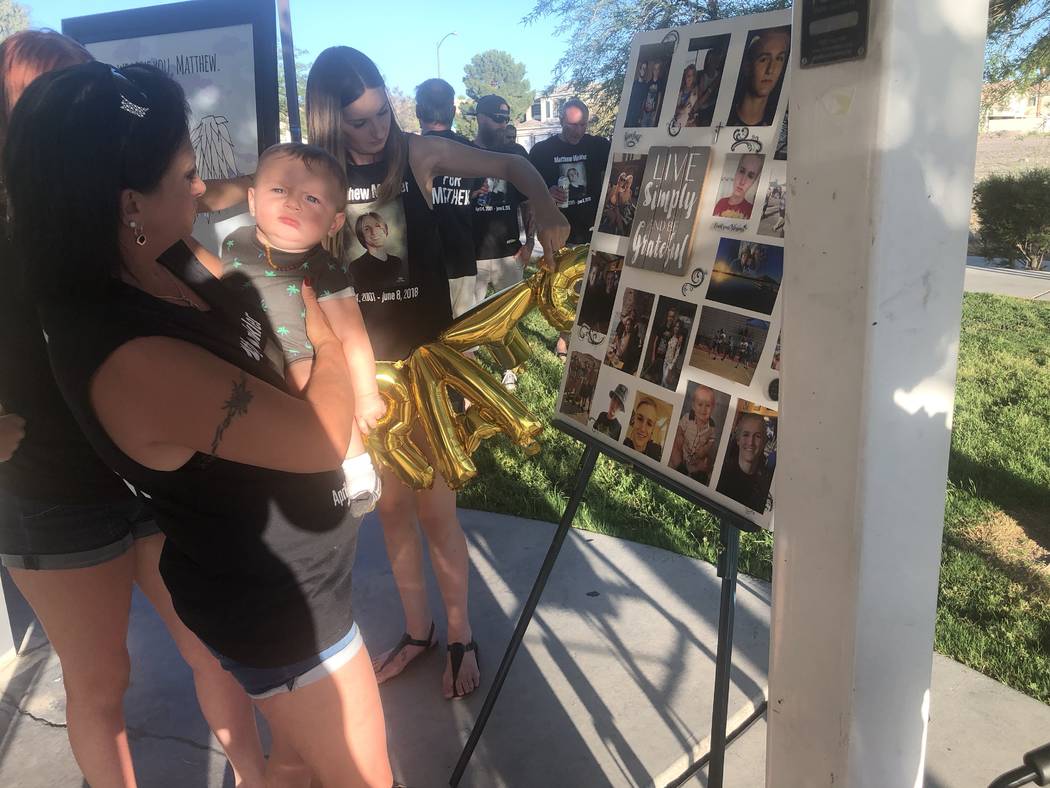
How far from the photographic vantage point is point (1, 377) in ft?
5.02

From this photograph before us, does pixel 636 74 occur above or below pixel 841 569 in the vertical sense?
above

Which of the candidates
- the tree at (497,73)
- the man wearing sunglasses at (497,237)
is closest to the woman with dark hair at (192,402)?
the man wearing sunglasses at (497,237)

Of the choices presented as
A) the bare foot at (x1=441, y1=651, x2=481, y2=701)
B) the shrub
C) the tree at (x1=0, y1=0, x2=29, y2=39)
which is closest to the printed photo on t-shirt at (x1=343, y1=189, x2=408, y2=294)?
the bare foot at (x1=441, y1=651, x2=481, y2=701)

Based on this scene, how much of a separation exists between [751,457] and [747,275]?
12.3 inches

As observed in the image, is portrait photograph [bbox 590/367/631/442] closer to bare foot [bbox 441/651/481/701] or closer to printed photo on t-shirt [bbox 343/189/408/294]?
printed photo on t-shirt [bbox 343/189/408/294]

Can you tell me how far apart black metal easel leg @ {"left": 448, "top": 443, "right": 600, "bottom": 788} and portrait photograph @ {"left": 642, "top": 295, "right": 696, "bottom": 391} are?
0.28m

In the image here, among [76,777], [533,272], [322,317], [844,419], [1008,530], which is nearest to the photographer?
[844,419]

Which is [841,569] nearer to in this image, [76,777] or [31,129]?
[31,129]

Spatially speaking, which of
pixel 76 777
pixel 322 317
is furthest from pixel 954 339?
pixel 76 777

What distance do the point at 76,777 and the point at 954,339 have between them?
2.42 metres

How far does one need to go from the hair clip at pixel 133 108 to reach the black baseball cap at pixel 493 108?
5677mm

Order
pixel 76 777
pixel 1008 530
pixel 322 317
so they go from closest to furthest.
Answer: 1. pixel 322 317
2. pixel 76 777
3. pixel 1008 530

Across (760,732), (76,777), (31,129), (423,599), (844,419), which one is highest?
(31,129)

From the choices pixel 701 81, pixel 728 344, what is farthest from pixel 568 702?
pixel 701 81
